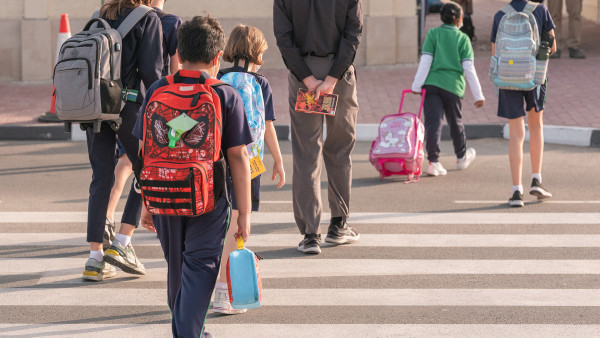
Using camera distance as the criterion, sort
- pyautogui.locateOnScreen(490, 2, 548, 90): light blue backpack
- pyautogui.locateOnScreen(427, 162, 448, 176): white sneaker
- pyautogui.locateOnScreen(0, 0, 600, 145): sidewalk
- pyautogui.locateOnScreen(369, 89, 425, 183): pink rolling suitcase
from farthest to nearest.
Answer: pyautogui.locateOnScreen(0, 0, 600, 145): sidewalk, pyautogui.locateOnScreen(427, 162, 448, 176): white sneaker, pyautogui.locateOnScreen(369, 89, 425, 183): pink rolling suitcase, pyautogui.locateOnScreen(490, 2, 548, 90): light blue backpack

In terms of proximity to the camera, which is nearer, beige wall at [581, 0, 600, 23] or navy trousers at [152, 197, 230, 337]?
navy trousers at [152, 197, 230, 337]

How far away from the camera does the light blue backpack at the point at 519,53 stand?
8.22m

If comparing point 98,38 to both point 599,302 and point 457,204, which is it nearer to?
point 599,302

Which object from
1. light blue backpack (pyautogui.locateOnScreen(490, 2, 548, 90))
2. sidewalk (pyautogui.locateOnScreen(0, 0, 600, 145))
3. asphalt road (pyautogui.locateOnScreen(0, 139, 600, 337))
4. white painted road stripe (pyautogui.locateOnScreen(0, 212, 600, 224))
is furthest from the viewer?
sidewalk (pyautogui.locateOnScreen(0, 0, 600, 145))

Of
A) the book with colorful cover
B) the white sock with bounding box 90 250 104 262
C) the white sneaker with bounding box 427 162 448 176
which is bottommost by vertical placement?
the white sneaker with bounding box 427 162 448 176

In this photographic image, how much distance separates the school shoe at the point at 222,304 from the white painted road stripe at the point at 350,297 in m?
0.29

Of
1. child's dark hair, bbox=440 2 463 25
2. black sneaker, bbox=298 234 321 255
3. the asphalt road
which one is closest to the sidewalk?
child's dark hair, bbox=440 2 463 25

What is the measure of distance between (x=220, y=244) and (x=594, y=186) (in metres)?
5.66

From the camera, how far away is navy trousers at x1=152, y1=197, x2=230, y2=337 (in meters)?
4.41

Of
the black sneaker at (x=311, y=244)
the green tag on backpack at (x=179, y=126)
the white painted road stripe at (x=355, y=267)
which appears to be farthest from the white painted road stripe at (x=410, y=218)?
the green tag on backpack at (x=179, y=126)

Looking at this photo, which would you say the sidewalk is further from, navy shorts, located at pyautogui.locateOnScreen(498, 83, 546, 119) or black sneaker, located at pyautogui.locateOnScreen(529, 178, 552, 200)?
navy shorts, located at pyautogui.locateOnScreen(498, 83, 546, 119)

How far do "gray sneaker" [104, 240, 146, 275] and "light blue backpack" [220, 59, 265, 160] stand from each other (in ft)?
3.66

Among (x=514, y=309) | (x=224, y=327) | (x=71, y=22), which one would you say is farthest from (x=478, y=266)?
(x=71, y=22)

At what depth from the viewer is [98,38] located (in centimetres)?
575
